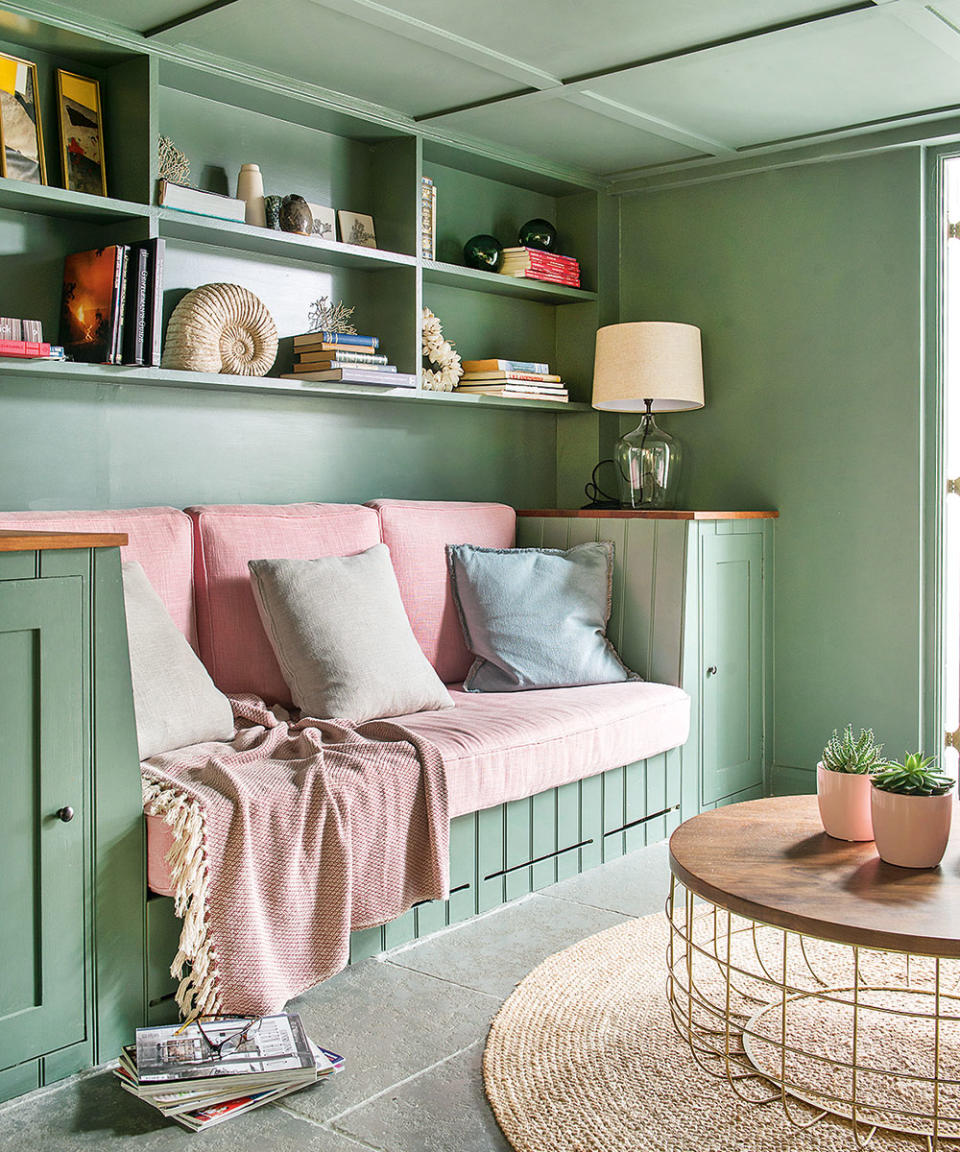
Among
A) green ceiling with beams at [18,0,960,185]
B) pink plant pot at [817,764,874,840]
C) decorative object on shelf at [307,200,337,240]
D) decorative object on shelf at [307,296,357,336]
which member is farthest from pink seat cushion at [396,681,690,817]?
green ceiling with beams at [18,0,960,185]

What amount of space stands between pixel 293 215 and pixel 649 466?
154cm

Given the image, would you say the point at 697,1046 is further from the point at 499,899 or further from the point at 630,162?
the point at 630,162

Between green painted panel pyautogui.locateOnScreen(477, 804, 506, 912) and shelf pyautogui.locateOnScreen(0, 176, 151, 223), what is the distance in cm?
179

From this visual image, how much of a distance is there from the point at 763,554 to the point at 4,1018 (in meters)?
2.94

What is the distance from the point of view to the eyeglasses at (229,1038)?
2097 millimetres

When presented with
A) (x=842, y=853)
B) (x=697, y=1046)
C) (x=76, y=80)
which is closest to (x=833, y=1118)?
(x=697, y=1046)

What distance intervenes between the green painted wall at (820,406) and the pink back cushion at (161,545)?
2.14 meters

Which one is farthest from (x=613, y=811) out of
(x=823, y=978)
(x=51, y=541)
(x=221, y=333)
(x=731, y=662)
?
(x=51, y=541)

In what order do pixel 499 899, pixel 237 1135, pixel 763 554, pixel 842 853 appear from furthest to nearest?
pixel 763 554
pixel 499 899
pixel 842 853
pixel 237 1135

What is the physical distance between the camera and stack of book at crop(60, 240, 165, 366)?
2.93 m

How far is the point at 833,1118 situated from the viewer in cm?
193

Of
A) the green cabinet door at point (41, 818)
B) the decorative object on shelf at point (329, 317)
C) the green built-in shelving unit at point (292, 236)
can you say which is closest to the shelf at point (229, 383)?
the green built-in shelving unit at point (292, 236)

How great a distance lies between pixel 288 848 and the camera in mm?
2295

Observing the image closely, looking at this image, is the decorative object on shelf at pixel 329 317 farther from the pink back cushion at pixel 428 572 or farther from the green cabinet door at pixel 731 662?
the green cabinet door at pixel 731 662
